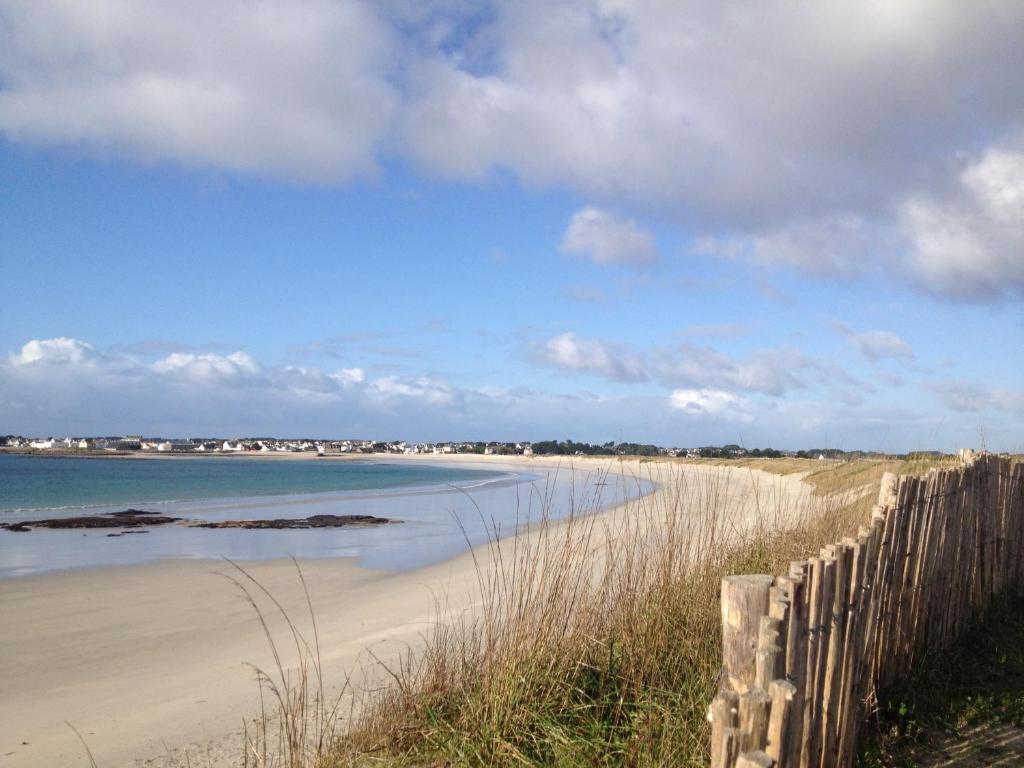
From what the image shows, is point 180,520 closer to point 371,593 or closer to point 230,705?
point 371,593

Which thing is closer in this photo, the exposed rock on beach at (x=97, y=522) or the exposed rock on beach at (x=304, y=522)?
the exposed rock on beach at (x=97, y=522)

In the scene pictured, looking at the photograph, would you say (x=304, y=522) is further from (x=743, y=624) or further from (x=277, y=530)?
(x=743, y=624)

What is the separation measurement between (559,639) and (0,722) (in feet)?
14.5

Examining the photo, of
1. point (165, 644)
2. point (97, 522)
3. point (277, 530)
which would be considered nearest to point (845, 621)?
point (165, 644)

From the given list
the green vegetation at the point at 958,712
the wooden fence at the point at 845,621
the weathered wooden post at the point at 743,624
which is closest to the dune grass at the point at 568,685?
the wooden fence at the point at 845,621

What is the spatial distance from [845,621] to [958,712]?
1.65m

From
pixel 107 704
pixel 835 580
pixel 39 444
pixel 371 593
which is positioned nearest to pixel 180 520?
pixel 371 593

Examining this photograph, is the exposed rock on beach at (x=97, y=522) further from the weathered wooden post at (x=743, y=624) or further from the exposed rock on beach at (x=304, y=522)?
the weathered wooden post at (x=743, y=624)

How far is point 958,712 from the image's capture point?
419 centimetres

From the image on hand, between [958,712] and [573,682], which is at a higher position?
[573,682]

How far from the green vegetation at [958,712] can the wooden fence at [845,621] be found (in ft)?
Answer: 0.42

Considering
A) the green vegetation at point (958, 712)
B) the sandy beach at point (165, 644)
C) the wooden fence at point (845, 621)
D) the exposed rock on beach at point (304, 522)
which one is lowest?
the exposed rock on beach at point (304, 522)

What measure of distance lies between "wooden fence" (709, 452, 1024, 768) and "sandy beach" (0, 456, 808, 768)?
6.82 feet

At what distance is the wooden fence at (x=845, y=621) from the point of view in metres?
2.51
